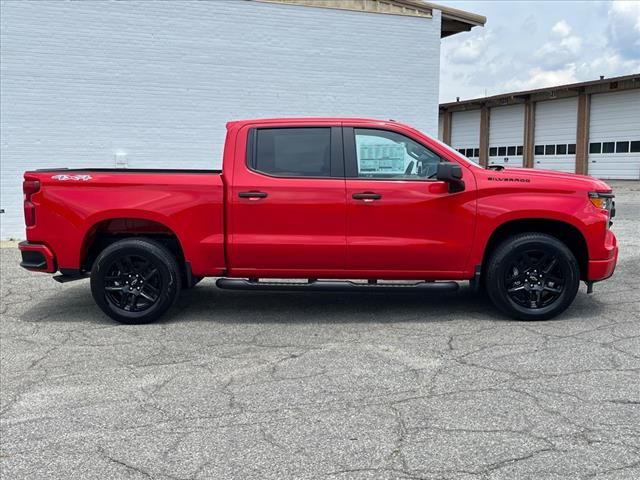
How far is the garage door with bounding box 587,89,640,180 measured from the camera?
104ft

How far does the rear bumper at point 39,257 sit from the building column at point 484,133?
37.1m

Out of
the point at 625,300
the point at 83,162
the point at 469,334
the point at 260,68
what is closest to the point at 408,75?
the point at 260,68

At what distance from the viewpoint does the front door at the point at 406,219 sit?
5.66 meters

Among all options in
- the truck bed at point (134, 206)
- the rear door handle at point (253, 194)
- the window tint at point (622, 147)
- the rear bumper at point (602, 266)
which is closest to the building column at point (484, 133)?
the window tint at point (622, 147)

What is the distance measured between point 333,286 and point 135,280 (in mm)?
1935

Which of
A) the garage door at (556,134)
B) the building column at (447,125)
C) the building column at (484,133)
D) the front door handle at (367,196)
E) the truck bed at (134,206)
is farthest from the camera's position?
the building column at (447,125)

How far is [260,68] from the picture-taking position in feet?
42.4

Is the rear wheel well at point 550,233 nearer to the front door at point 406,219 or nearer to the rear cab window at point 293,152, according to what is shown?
the front door at point 406,219

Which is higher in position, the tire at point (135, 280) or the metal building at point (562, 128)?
the metal building at point (562, 128)

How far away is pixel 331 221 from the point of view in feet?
18.7

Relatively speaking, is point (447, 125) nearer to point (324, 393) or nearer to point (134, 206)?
point (134, 206)

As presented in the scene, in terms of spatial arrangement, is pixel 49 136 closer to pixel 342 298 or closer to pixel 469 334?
pixel 342 298

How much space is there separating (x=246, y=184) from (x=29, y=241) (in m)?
2.23

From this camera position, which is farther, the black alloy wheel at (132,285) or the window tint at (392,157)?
the black alloy wheel at (132,285)
